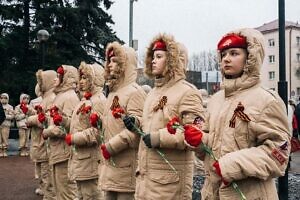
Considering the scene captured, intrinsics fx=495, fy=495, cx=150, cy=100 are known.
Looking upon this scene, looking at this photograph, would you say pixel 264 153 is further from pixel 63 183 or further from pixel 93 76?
pixel 63 183

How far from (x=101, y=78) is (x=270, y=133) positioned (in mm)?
4007

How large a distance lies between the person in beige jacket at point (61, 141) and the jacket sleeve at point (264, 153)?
416cm

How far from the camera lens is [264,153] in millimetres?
3674

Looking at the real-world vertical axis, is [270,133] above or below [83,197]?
above

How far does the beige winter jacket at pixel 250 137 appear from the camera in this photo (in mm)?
3666

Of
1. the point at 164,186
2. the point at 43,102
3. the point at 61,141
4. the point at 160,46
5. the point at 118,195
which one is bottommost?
the point at 118,195

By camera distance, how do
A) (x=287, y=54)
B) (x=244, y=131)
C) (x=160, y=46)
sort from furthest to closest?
(x=287, y=54)
(x=160, y=46)
(x=244, y=131)

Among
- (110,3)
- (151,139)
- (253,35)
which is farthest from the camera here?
(110,3)

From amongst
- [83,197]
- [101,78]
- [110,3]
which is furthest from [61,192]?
[110,3]

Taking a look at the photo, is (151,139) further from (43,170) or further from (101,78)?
(43,170)

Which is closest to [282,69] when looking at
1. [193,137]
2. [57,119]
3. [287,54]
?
[193,137]

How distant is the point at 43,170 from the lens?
9414mm

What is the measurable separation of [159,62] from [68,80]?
3118 millimetres

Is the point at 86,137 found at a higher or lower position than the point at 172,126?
lower
